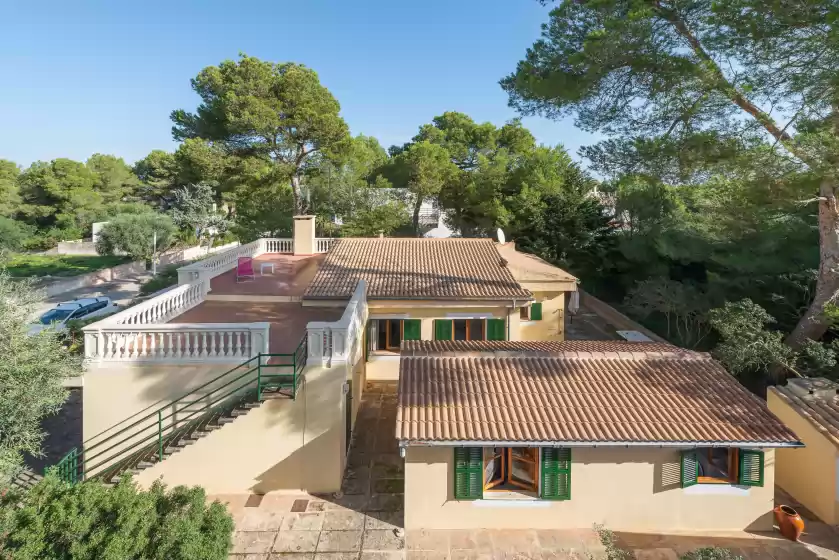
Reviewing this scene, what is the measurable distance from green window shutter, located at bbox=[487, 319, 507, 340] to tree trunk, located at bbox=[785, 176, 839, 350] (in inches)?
352

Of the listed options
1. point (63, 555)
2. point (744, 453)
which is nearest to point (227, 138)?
point (63, 555)

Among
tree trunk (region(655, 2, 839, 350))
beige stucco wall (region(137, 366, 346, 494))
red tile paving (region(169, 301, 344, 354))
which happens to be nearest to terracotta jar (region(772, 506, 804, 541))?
tree trunk (region(655, 2, 839, 350))

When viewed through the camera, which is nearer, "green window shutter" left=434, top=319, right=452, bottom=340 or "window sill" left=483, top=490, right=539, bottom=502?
"window sill" left=483, top=490, right=539, bottom=502

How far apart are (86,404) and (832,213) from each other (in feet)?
64.4

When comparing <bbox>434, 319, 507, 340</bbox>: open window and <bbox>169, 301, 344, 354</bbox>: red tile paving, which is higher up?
<bbox>169, 301, 344, 354</bbox>: red tile paving

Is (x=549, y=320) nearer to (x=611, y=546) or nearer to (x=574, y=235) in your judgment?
(x=574, y=235)

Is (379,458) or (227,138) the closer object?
(379,458)

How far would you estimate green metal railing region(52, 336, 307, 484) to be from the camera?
893 centimetres

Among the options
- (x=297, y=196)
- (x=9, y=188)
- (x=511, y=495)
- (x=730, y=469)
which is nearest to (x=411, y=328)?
(x=511, y=495)

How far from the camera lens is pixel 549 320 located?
19188 mm

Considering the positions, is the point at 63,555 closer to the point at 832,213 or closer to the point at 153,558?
the point at 153,558

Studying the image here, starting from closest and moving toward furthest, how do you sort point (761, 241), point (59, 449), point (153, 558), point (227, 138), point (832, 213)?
point (153, 558) < point (59, 449) < point (832, 213) < point (761, 241) < point (227, 138)

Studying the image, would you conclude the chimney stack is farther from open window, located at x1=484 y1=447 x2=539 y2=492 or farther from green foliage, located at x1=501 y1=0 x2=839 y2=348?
open window, located at x1=484 y1=447 x2=539 y2=492

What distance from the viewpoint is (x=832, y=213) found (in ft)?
44.0
